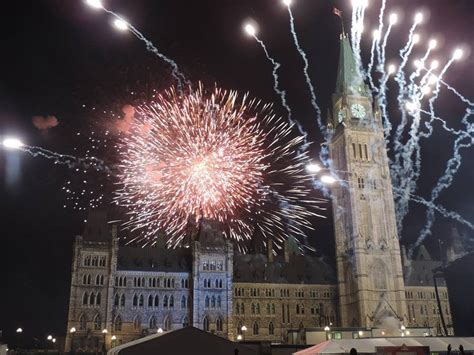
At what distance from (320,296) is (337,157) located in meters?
26.0

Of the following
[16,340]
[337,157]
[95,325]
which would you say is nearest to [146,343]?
[95,325]

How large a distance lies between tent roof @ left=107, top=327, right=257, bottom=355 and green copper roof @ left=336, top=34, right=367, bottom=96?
80.0 meters

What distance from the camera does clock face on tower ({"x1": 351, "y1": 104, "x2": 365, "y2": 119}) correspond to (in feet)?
305

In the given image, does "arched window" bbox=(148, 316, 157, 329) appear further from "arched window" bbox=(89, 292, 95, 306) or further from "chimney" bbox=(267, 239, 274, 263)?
"chimney" bbox=(267, 239, 274, 263)

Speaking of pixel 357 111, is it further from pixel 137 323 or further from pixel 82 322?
pixel 82 322

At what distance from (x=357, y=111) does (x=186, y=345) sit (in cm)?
7904

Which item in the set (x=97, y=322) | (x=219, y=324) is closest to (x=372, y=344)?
(x=219, y=324)

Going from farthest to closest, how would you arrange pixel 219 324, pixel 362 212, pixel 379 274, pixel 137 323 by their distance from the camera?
1. pixel 362 212
2. pixel 379 274
3. pixel 219 324
4. pixel 137 323

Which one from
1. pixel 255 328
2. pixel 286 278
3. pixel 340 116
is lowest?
pixel 255 328

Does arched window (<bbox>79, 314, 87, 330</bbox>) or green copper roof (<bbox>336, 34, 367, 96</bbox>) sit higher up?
green copper roof (<bbox>336, 34, 367, 96</bbox>)

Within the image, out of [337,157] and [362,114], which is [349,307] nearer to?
[337,157]

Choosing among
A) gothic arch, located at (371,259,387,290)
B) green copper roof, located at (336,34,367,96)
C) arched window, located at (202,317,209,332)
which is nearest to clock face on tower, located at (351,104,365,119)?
green copper roof, located at (336,34,367,96)

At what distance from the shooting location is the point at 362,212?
3371 inches

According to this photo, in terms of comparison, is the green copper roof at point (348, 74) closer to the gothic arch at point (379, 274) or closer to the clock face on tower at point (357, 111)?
the clock face on tower at point (357, 111)
